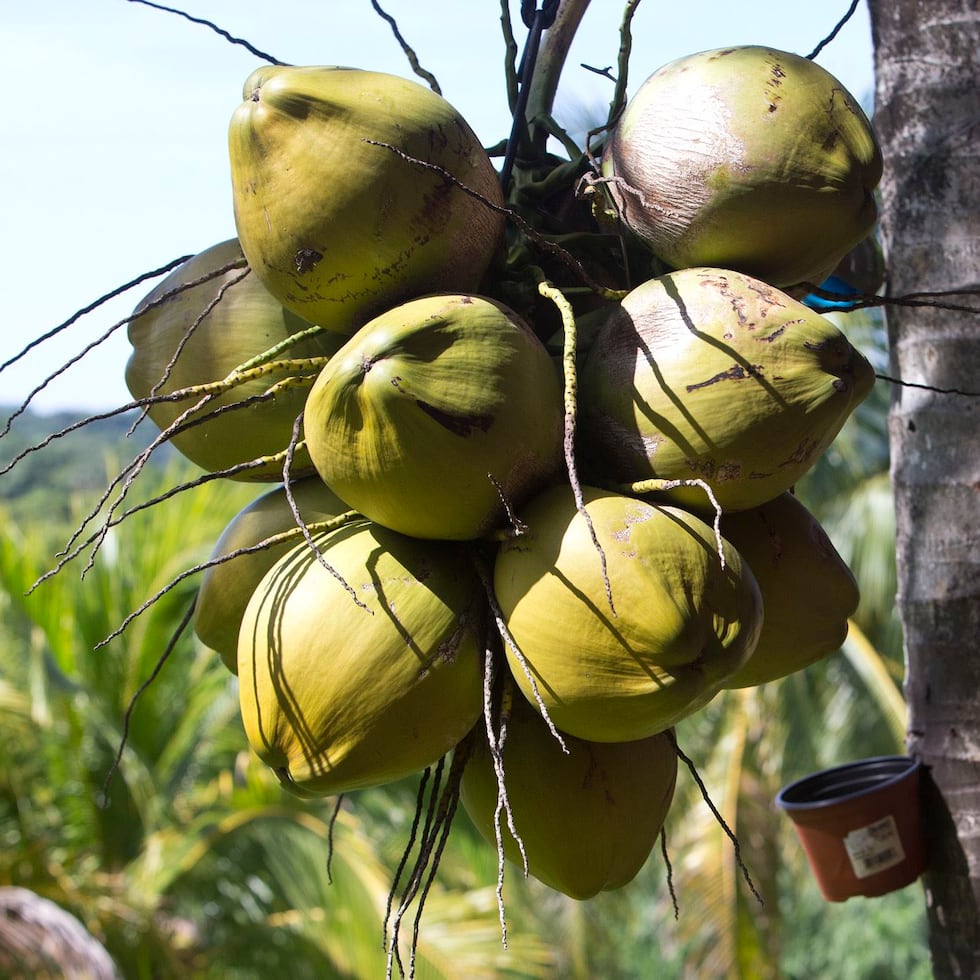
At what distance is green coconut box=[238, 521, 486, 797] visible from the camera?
115cm

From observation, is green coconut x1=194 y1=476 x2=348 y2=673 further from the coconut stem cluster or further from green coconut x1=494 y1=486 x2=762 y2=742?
green coconut x1=494 y1=486 x2=762 y2=742

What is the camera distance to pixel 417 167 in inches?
47.1

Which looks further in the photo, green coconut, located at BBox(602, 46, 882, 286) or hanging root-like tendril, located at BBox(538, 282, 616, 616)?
green coconut, located at BBox(602, 46, 882, 286)

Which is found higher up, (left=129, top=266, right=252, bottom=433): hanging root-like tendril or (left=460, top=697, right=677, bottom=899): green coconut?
(left=129, top=266, right=252, bottom=433): hanging root-like tendril

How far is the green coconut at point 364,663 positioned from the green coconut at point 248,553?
5.5 inches

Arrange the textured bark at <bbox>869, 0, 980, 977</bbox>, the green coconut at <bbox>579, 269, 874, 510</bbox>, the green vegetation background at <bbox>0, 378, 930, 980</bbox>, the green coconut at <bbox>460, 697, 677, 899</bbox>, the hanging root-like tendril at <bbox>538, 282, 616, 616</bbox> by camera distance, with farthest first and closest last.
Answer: the green vegetation background at <bbox>0, 378, 930, 980</bbox>
the textured bark at <bbox>869, 0, 980, 977</bbox>
the green coconut at <bbox>460, 697, 677, 899</bbox>
the green coconut at <bbox>579, 269, 874, 510</bbox>
the hanging root-like tendril at <bbox>538, 282, 616, 616</bbox>

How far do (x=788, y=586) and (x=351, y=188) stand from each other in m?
0.65

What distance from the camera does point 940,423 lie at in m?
1.92

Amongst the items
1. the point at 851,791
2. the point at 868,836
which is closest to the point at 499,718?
the point at 868,836

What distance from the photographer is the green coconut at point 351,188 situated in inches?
46.6

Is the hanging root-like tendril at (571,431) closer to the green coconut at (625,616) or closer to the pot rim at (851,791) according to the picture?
the green coconut at (625,616)

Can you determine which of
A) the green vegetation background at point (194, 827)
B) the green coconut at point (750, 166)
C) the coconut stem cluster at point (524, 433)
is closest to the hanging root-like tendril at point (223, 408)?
the coconut stem cluster at point (524, 433)

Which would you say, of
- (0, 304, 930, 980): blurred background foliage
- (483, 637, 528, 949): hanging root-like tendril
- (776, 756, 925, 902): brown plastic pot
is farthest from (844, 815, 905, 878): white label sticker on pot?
(0, 304, 930, 980): blurred background foliage

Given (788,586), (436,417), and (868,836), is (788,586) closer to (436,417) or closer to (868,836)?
(436,417)
